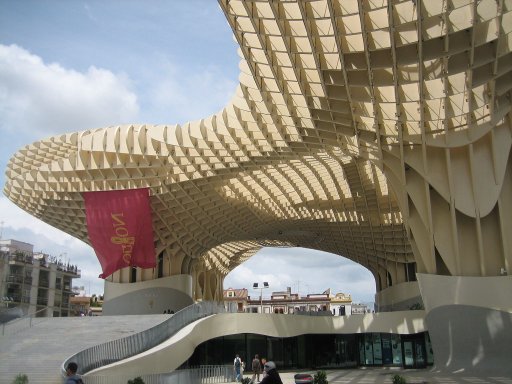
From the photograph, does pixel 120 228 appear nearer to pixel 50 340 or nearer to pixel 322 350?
pixel 50 340

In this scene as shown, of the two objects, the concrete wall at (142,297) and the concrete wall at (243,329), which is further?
the concrete wall at (142,297)

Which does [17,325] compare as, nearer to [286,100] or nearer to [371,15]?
[286,100]

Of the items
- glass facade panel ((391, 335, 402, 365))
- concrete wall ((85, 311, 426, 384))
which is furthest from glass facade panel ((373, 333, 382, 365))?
concrete wall ((85, 311, 426, 384))

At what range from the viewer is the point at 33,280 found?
87438 millimetres

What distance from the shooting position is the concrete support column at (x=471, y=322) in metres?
27.2

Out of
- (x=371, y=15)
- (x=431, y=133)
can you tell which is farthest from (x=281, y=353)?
(x=371, y=15)

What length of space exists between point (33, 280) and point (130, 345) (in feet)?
224

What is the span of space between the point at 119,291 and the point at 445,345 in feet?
114

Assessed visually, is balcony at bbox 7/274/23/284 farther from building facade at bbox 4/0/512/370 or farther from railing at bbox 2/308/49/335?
railing at bbox 2/308/49/335

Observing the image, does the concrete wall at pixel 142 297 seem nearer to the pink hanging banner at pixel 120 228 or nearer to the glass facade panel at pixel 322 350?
the pink hanging banner at pixel 120 228

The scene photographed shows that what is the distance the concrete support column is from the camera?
89.4ft

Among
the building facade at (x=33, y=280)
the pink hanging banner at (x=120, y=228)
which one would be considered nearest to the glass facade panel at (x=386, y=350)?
the pink hanging banner at (x=120, y=228)

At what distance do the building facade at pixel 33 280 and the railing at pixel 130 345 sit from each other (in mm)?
52147

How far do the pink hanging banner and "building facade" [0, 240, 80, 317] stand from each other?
3425cm
